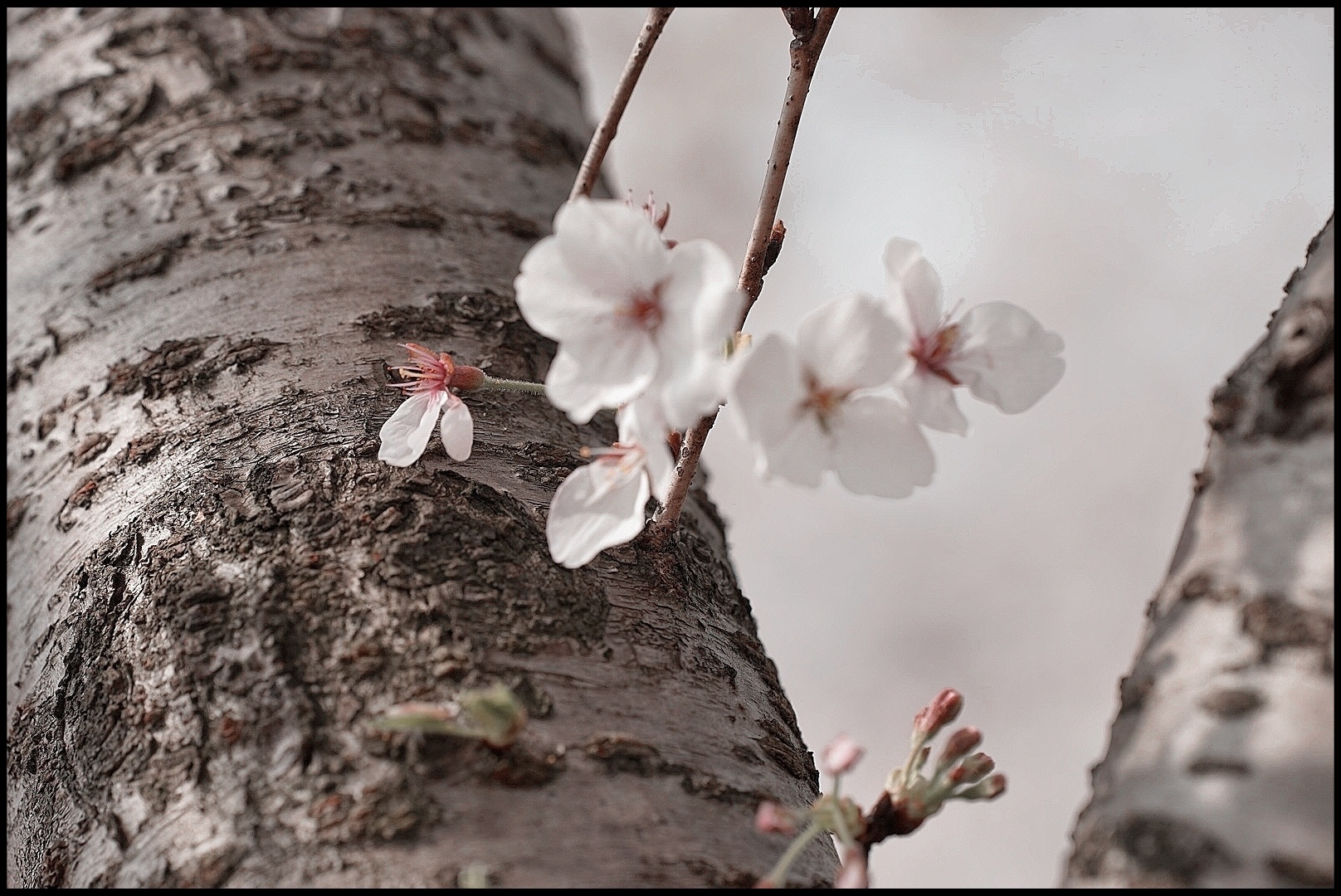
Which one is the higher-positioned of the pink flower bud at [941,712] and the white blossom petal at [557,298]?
the pink flower bud at [941,712]

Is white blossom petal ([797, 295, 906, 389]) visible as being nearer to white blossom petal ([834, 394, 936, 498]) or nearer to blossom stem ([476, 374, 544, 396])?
white blossom petal ([834, 394, 936, 498])

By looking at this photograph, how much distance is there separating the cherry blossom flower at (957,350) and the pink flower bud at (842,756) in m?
0.18

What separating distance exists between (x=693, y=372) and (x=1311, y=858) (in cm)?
31

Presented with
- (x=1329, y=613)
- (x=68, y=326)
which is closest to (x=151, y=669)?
(x=68, y=326)

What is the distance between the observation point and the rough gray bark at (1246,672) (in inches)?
16.7

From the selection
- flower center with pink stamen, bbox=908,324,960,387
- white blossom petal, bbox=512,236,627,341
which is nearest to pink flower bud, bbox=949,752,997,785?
flower center with pink stamen, bbox=908,324,960,387

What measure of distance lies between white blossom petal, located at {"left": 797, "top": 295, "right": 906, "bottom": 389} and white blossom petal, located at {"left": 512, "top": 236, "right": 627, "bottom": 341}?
0.10m

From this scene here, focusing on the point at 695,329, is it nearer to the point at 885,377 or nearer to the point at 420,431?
the point at 885,377

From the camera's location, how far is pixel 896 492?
55cm

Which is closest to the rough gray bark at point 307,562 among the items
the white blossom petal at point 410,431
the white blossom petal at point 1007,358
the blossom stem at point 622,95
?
the white blossom petal at point 410,431

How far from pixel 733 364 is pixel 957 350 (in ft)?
0.61

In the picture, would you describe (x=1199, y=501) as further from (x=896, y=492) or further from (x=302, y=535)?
(x=302, y=535)

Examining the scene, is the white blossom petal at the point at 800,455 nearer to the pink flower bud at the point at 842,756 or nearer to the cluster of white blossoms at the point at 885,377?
the cluster of white blossoms at the point at 885,377

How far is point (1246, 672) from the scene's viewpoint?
45 centimetres
